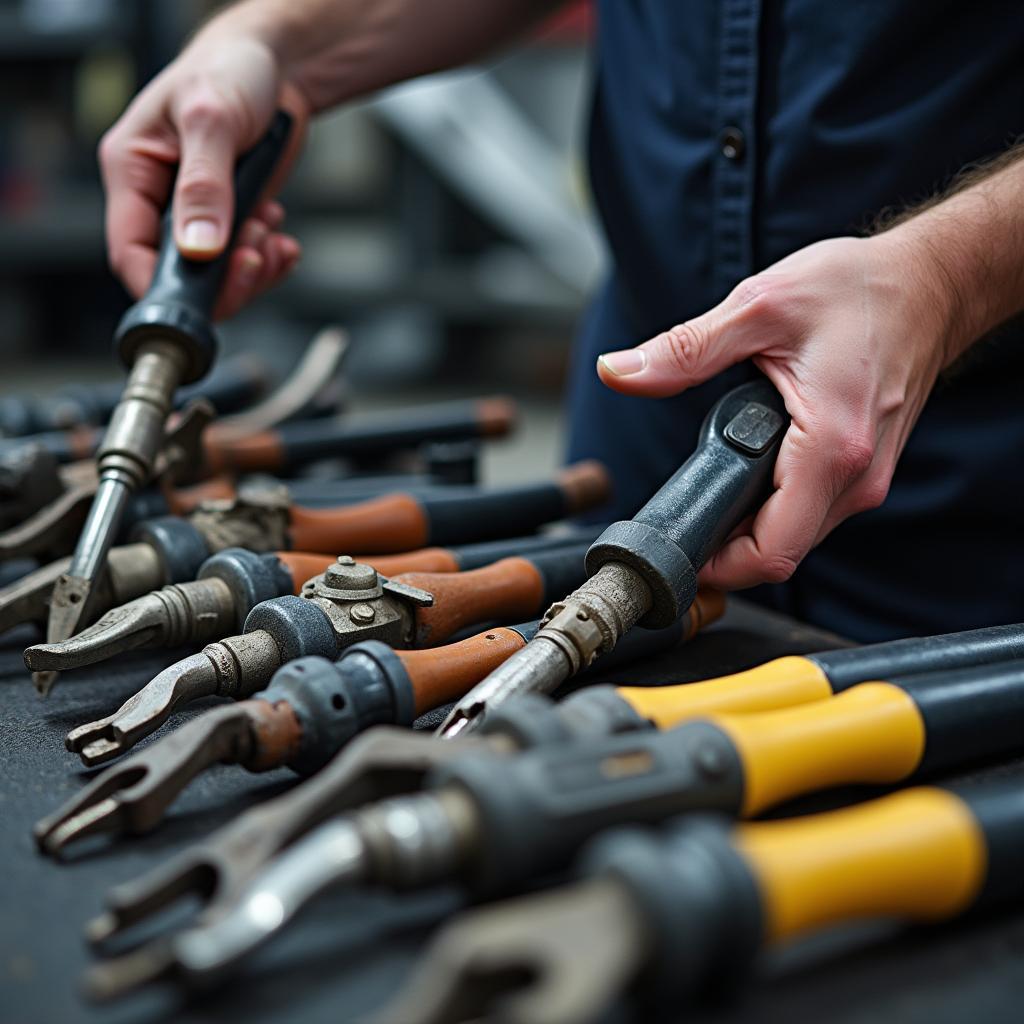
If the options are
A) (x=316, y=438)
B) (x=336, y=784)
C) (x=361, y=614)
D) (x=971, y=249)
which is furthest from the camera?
(x=316, y=438)

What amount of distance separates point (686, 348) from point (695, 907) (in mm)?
457

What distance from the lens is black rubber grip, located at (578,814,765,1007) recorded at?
0.42 metres

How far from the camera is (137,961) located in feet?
1.52

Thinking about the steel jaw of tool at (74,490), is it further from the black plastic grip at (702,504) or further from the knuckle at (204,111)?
the black plastic grip at (702,504)

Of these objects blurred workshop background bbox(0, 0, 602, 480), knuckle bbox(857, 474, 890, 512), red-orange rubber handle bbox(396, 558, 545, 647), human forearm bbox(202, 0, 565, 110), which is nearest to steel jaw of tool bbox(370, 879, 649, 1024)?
red-orange rubber handle bbox(396, 558, 545, 647)

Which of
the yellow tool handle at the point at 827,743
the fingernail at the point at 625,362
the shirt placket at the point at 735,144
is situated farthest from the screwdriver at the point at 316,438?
the yellow tool handle at the point at 827,743

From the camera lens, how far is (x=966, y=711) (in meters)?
0.62

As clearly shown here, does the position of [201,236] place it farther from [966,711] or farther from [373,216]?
[373,216]

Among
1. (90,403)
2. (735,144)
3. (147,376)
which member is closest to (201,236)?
(147,376)

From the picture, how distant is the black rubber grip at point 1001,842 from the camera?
0.51 m

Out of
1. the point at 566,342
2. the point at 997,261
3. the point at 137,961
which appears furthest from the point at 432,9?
the point at 566,342

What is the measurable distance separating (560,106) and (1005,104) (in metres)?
3.83

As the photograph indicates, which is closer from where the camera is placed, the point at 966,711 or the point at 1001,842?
the point at 1001,842

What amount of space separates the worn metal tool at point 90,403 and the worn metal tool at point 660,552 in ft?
2.09
